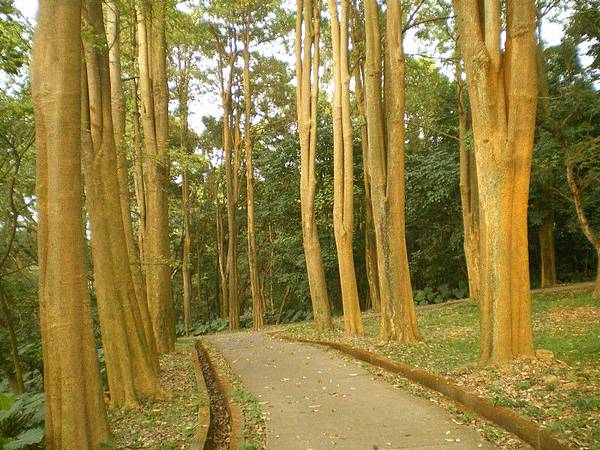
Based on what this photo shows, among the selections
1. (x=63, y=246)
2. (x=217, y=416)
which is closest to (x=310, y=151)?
(x=217, y=416)

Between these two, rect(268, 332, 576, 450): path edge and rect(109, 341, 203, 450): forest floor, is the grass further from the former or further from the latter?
rect(268, 332, 576, 450): path edge

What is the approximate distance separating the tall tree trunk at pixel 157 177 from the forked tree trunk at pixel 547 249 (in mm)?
17036

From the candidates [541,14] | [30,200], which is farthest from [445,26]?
[30,200]

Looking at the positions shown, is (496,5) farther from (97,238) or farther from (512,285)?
(97,238)

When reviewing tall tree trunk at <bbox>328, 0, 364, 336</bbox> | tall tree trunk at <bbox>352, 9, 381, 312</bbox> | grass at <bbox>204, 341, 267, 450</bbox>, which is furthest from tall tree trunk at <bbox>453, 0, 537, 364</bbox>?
tall tree trunk at <bbox>352, 9, 381, 312</bbox>

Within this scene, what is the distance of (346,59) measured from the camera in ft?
47.3

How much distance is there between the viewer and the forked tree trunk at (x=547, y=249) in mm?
22953

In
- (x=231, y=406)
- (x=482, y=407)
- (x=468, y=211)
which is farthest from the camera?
(x=468, y=211)

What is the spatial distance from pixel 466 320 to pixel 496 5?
34.2ft

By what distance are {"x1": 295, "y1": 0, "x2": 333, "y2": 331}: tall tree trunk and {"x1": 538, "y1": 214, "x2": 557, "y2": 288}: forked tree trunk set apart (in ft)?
40.8

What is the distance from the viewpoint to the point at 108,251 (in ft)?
23.9

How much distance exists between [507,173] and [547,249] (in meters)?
18.3

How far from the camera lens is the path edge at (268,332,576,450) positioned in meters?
4.36

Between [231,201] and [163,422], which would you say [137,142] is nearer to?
[163,422]
